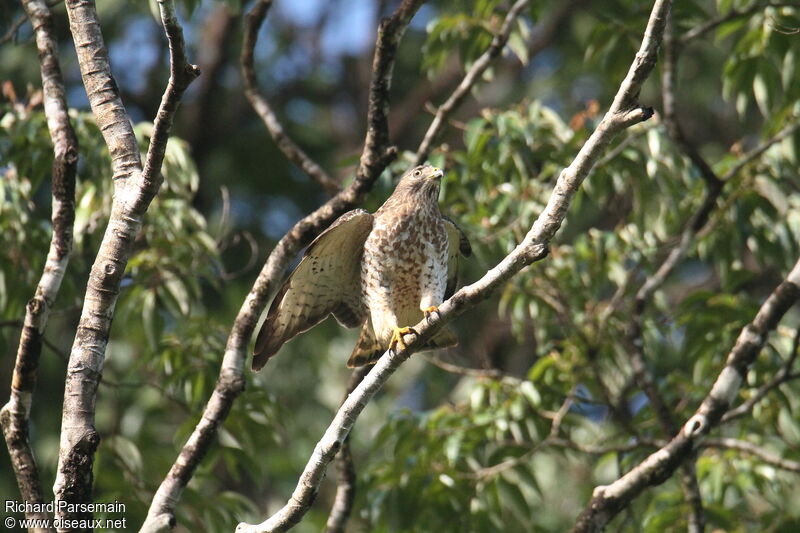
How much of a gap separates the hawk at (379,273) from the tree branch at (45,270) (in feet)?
3.32

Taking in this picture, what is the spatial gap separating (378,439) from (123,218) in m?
2.14

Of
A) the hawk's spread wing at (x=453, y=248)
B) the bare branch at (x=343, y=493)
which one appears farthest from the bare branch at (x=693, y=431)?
the hawk's spread wing at (x=453, y=248)

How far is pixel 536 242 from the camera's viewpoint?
10.5ft

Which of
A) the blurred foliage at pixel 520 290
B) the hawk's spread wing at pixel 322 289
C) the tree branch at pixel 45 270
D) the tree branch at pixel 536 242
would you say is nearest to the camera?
the tree branch at pixel 536 242

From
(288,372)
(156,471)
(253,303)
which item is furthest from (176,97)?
(288,372)

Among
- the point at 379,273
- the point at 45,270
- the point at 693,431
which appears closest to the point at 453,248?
the point at 379,273

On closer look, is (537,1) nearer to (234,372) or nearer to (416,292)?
(416,292)

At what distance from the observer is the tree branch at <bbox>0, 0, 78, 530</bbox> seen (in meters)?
3.62

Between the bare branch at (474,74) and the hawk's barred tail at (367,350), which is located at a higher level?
the bare branch at (474,74)

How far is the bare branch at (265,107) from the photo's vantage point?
16.5ft

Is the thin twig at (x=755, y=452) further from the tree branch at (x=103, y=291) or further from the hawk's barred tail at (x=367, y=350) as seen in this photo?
the tree branch at (x=103, y=291)

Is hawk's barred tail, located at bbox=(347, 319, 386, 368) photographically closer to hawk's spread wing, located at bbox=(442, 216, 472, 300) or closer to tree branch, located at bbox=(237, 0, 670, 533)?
hawk's spread wing, located at bbox=(442, 216, 472, 300)

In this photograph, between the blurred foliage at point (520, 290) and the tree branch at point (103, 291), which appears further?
the blurred foliage at point (520, 290)

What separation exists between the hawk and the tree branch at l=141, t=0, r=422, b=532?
0.30 ft
